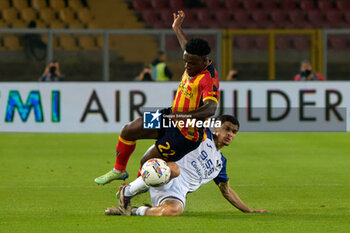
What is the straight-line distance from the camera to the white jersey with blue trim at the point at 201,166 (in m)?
7.71

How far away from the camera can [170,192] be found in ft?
24.6

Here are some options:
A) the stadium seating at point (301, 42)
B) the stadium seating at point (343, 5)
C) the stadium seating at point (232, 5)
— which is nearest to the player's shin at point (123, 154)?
the stadium seating at point (301, 42)

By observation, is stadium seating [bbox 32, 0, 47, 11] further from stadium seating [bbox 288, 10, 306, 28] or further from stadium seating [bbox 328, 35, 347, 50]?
stadium seating [bbox 328, 35, 347, 50]

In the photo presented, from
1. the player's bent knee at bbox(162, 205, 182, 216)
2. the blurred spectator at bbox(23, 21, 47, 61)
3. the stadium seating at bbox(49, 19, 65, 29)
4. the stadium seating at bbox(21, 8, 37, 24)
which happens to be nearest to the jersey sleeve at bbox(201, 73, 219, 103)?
the player's bent knee at bbox(162, 205, 182, 216)

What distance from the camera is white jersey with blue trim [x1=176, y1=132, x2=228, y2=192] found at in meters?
7.71

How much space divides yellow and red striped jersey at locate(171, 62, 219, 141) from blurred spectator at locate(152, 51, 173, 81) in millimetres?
12247

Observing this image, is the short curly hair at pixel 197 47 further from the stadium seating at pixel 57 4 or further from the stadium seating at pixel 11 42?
the stadium seating at pixel 57 4

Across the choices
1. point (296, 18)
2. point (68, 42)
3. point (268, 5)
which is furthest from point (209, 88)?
point (268, 5)

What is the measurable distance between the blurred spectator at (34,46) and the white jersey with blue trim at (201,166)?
12718mm

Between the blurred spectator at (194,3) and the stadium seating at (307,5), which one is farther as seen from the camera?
the stadium seating at (307,5)

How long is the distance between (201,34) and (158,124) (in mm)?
12441

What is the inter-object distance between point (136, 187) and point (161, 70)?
43.1ft

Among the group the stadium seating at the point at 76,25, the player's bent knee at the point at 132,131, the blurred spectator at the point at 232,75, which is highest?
the stadium seating at the point at 76,25

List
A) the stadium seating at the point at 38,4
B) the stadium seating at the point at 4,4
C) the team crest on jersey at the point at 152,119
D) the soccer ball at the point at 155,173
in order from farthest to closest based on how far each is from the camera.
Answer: the stadium seating at the point at 38,4 → the stadium seating at the point at 4,4 → the team crest on jersey at the point at 152,119 → the soccer ball at the point at 155,173
